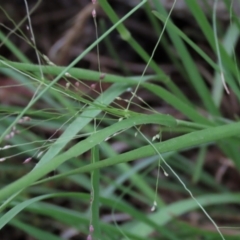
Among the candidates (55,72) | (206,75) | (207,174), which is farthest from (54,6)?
(55,72)

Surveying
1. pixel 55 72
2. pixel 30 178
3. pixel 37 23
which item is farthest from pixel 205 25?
pixel 37 23

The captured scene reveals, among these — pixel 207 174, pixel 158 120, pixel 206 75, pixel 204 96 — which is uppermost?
pixel 158 120

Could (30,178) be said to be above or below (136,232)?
above

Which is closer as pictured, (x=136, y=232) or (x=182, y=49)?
(x=182, y=49)

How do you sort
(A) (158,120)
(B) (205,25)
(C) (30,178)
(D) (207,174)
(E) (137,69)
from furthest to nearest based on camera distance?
(E) (137,69)
(D) (207,174)
(B) (205,25)
(A) (158,120)
(C) (30,178)

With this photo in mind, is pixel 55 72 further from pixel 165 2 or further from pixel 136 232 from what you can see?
pixel 165 2

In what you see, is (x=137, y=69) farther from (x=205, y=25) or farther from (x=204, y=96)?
(x=205, y=25)

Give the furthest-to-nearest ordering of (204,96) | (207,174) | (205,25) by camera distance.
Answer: (207,174) → (204,96) → (205,25)

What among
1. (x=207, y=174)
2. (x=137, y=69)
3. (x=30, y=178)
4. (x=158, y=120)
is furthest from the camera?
(x=137, y=69)

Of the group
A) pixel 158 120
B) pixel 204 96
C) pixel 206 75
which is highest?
pixel 158 120
